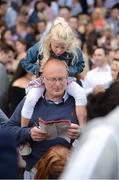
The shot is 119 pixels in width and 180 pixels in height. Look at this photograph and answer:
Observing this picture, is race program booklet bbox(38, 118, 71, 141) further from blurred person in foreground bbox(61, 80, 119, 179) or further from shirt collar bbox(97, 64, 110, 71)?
shirt collar bbox(97, 64, 110, 71)

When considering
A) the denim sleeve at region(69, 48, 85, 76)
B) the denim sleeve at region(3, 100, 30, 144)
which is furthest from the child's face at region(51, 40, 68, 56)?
the denim sleeve at region(3, 100, 30, 144)

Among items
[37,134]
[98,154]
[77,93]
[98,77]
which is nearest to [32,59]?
[77,93]

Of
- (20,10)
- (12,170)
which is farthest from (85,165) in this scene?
(20,10)

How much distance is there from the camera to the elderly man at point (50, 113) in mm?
4367

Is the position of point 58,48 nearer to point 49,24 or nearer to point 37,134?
point 37,134

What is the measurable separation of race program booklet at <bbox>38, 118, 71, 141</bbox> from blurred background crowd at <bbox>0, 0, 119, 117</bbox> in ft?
15.3

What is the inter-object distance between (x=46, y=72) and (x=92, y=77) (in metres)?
A: 4.57

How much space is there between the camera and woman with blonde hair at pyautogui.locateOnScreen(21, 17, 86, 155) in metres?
4.59

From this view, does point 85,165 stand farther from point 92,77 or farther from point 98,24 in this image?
point 98,24

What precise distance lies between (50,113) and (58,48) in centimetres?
62

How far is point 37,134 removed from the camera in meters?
4.33

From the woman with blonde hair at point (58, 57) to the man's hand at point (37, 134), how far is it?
0.69 ft

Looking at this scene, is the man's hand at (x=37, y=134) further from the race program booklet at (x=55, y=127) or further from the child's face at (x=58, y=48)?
the child's face at (x=58, y=48)

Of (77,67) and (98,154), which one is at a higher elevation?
(98,154)
